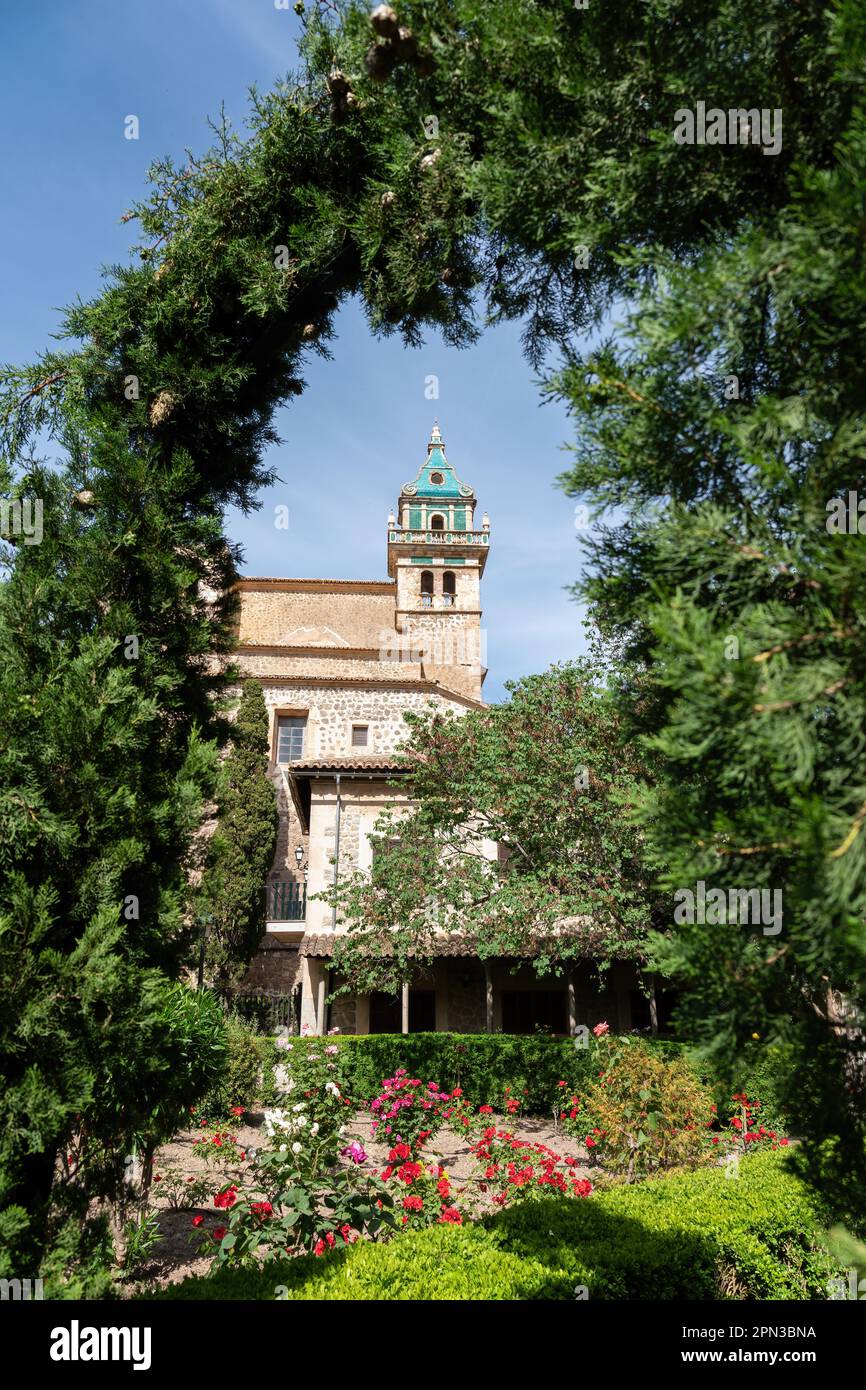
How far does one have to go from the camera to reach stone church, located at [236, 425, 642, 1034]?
18.3m

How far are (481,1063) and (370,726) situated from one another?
14732 millimetres

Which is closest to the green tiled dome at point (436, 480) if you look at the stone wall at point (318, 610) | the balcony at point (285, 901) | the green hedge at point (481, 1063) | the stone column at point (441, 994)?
the stone wall at point (318, 610)

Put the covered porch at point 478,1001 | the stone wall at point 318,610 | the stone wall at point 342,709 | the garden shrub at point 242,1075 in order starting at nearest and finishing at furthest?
the garden shrub at point 242,1075
the covered porch at point 478,1001
the stone wall at point 342,709
the stone wall at point 318,610

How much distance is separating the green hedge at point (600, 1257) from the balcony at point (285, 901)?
60.9 ft

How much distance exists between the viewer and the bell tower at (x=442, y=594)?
3167cm

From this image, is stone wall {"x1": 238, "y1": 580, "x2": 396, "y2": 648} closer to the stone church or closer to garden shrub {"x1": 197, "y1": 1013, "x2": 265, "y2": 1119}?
Result: the stone church

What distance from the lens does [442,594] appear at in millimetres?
32531

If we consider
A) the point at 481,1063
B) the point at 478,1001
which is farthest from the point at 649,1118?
the point at 478,1001

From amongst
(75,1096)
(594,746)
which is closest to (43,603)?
(75,1096)

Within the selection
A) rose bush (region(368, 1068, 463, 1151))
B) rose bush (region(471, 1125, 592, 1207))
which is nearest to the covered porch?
rose bush (region(368, 1068, 463, 1151))

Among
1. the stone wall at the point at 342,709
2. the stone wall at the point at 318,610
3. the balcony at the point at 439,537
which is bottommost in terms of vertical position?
the stone wall at the point at 342,709

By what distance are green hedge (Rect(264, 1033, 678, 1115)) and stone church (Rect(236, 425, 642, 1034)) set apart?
4.53 feet

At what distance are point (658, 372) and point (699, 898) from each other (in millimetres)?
1329

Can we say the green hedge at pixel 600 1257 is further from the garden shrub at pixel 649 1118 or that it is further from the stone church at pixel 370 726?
the stone church at pixel 370 726
